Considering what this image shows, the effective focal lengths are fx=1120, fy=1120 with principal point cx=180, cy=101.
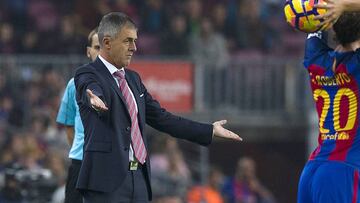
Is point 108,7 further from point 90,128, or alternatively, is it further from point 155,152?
point 90,128

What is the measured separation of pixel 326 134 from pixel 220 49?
10.6 m

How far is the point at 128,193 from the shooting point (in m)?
7.64

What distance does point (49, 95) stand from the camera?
1677cm

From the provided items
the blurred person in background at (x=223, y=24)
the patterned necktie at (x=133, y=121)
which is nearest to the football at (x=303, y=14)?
the patterned necktie at (x=133, y=121)

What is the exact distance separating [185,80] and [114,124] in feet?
31.9

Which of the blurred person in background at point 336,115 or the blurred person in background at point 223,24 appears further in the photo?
the blurred person in background at point 223,24

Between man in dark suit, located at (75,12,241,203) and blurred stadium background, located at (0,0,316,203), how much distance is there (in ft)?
22.5

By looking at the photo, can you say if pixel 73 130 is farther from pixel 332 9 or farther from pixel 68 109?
pixel 332 9

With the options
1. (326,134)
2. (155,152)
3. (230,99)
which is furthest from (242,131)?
(326,134)

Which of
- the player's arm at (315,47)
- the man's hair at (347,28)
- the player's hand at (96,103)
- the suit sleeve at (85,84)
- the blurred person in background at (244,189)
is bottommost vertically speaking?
the blurred person in background at (244,189)

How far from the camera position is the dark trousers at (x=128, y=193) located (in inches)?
298

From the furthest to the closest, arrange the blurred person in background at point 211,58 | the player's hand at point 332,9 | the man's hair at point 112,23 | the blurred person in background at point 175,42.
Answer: the blurred person in background at point 175,42
the blurred person in background at point 211,58
the man's hair at point 112,23
the player's hand at point 332,9

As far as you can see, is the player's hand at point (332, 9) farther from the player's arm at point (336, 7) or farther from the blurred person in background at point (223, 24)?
the blurred person in background at point (223, 24)

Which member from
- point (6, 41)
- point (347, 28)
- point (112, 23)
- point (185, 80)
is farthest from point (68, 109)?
point (6, 41)
